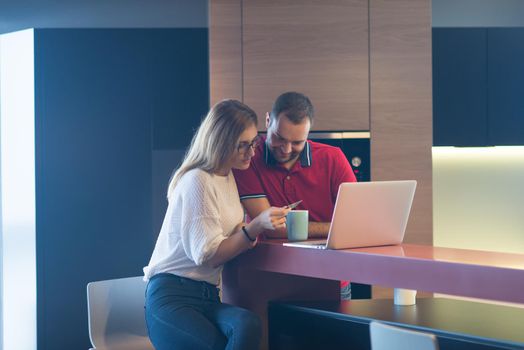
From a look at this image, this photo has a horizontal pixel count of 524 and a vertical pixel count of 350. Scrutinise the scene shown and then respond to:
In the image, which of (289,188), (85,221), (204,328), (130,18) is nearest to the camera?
(204,328)

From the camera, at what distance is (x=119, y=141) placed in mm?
4961

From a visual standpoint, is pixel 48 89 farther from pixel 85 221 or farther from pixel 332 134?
pixel 332 134

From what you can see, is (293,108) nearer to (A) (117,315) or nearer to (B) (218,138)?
(B) (218,138)

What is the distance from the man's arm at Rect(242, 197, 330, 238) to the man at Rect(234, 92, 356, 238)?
86 millimetres

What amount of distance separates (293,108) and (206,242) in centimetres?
77

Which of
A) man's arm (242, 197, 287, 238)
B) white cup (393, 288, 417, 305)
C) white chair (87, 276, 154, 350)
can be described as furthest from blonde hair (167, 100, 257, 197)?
white chair (87, 276, 154, 350)

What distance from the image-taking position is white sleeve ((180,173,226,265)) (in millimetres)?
2410

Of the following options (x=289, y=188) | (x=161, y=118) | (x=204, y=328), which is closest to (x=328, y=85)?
(x=161, y=118)

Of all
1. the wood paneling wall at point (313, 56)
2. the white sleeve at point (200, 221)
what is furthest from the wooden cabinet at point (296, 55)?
the white sleeve at point (200, 221)

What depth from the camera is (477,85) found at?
484 cm

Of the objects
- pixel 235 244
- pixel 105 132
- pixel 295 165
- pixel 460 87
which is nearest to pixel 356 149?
pixel 460 87

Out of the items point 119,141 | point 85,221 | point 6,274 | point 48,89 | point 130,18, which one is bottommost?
point 6,274

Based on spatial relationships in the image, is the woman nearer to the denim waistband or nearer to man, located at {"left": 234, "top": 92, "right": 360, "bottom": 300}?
the denim waistband

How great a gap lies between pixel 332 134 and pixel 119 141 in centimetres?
144
